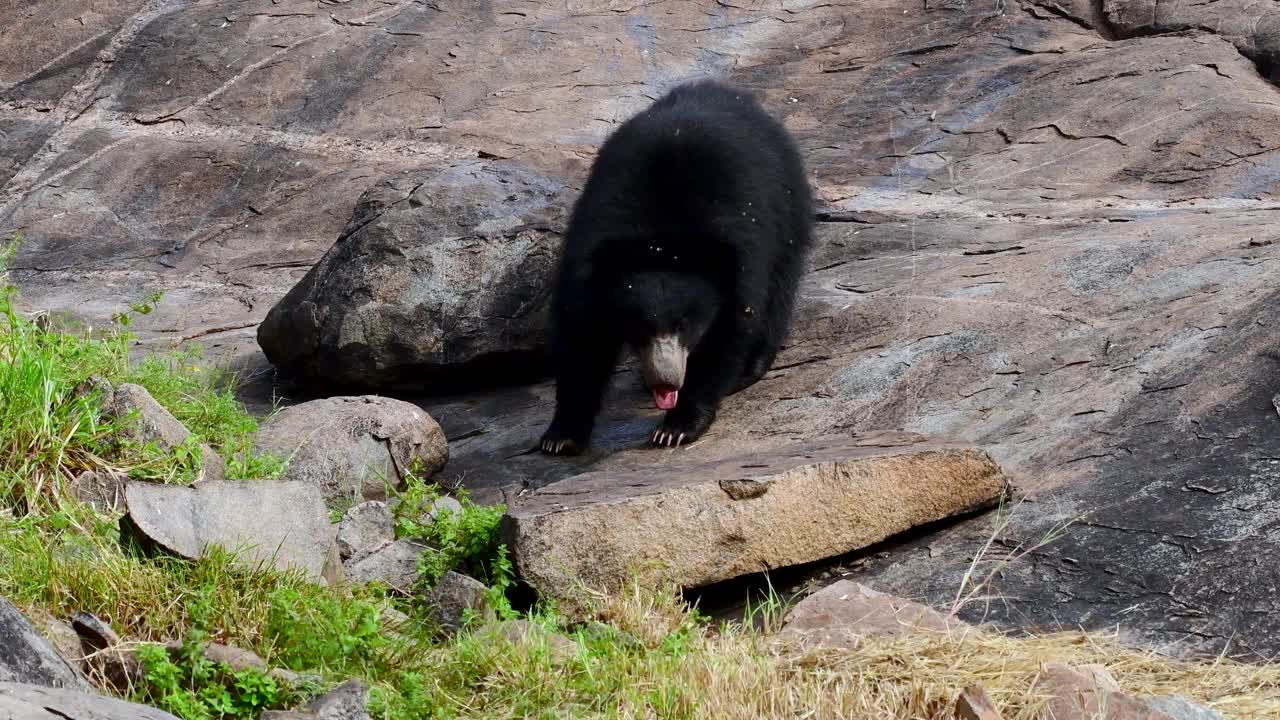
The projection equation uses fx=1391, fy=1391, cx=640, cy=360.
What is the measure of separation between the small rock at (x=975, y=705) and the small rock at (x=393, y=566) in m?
1.58

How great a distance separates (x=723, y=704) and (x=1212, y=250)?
3104 millimetres

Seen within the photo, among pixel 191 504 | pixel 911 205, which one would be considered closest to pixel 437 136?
pixel 911 205

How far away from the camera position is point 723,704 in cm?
251

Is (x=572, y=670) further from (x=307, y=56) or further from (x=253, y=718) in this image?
(x=307, y=56)

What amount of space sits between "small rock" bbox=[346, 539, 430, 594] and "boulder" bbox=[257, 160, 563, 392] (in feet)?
6.63

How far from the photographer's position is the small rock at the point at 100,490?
325 centimetres

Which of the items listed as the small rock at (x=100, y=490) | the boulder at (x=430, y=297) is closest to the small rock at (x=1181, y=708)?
the small rock at (x=100, y=490)

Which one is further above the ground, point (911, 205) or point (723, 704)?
point (723, 704)

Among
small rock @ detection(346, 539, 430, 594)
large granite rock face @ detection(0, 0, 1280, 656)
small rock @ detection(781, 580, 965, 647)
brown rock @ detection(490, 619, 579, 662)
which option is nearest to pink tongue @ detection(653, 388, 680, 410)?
large granite rock face @ detection(0, 0, 1280, 656)

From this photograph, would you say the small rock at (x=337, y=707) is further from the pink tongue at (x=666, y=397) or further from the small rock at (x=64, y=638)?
the pink tongue at (x=666, y=397)

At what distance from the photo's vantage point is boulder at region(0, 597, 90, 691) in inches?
88.0

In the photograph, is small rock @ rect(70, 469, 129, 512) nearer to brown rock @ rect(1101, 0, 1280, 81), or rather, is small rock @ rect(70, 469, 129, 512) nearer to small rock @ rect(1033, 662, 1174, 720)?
small rock @ rect(1033, 662, 1174, 720)

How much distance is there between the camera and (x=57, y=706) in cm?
196

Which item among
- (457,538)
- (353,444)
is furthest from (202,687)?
(353,444)
